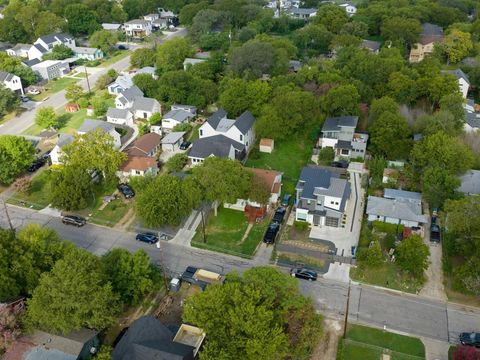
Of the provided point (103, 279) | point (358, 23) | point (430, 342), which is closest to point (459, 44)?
point (358, 23)

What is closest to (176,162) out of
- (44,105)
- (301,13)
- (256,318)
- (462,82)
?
(256,318)

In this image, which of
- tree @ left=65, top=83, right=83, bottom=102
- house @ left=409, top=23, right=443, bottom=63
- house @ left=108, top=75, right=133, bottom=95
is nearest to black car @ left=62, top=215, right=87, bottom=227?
tree @ left=65, top=83, right=83, bottom=102

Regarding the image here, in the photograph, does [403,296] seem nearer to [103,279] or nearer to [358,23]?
[103,279]

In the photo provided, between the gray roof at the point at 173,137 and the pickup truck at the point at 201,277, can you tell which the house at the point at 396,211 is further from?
the gray roof at the point at 173,137

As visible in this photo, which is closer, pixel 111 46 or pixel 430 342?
pixel 430 342

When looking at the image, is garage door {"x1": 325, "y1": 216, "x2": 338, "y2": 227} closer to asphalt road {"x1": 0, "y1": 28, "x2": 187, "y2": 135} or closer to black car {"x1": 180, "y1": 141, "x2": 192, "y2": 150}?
black car {"x1": 180, "y1": 141, "x2": 192, "y2": 150}
